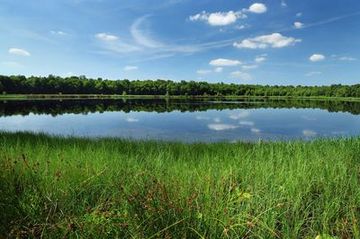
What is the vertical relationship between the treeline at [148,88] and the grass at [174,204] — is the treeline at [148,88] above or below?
above

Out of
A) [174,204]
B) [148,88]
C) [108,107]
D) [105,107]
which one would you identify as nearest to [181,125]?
[174,204]

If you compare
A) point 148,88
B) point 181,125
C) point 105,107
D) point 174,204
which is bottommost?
point 181,125

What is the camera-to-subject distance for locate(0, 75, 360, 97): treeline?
125562 millimetres

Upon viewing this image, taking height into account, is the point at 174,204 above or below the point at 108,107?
above

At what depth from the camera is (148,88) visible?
154m

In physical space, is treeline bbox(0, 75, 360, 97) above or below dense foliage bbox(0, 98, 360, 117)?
above

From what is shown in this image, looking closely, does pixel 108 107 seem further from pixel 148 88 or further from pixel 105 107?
pixel 148 88

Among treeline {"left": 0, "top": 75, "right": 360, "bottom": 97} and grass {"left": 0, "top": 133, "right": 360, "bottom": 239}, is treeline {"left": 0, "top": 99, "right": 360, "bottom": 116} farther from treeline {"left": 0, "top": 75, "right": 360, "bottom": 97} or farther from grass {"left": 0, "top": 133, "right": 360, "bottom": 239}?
treeline {"left": 0, "top": 75, "right": 360, "bottom": 97}

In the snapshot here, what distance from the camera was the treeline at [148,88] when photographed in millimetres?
125562

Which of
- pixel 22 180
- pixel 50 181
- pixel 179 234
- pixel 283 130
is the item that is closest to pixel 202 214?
pixel 179 234

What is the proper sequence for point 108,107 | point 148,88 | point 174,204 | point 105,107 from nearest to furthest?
point 174,204 → point 108,107 → point 105,107 → point 148,88

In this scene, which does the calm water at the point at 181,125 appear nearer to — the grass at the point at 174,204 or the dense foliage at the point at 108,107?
the dense foliage at the point at 108,107

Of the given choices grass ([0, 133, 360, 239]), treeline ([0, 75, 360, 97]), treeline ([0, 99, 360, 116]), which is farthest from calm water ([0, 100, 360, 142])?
treeline ([0, 75, 360, 97])

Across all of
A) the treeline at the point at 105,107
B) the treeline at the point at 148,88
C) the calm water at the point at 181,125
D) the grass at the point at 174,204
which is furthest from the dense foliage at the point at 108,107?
the treeline at the point at 148,88
